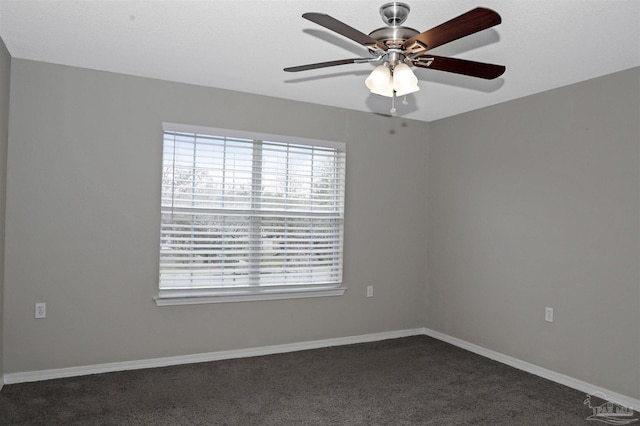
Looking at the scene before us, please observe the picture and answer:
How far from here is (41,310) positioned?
3.61 m

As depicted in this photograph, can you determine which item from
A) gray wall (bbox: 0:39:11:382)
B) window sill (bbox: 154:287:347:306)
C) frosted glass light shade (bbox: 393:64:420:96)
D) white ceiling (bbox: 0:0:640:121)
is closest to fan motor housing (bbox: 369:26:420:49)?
frosted glass light shade (bbox: 393:64:420:96)

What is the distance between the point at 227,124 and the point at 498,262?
286cm

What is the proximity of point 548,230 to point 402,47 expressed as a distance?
8.45 feet

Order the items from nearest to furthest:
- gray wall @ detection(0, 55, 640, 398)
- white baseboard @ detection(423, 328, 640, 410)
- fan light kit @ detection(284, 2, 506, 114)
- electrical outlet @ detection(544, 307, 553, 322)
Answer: fan light kit @ detection(284, 2, 506, 114)
white baseboard @ detection(423, 328, 640, 410)
gray wall @ detection(0, 55, 640, 398)
electrical outlet @ detection(544, 307, 553, 322)

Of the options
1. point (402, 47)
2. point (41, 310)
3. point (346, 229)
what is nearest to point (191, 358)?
point (41, 310)

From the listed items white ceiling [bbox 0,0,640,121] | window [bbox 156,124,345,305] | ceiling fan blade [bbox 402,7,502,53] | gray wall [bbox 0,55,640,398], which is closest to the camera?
ceiling fan blade [bbox 402,7,502,53]

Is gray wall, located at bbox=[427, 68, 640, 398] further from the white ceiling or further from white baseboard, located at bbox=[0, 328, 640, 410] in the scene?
the white ceiling

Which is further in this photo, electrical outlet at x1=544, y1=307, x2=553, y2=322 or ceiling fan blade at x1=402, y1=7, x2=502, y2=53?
electrical outlet at x1=544, y1=307, x2=553, y2=322

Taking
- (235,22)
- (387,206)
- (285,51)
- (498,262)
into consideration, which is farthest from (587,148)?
(235,22)

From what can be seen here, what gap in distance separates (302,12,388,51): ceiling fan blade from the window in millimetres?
2356

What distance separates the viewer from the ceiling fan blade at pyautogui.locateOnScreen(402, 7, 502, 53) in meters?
1.79

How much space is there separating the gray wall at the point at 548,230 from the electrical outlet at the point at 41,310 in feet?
12.4

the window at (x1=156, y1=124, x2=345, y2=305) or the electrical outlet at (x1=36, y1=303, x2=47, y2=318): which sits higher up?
the window at (x1=156, y1=124, x2=345, y2=305)

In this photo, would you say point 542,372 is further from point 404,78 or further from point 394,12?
point 394,12
